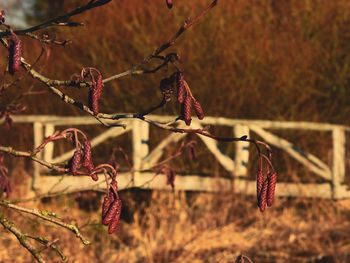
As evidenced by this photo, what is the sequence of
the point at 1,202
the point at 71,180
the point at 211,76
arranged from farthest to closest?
the point at 211,76 < the point at 71,180 < the point at 1,202

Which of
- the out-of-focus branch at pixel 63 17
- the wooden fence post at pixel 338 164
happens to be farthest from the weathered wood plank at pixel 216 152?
the out-of-focus branch at pixel 63 17

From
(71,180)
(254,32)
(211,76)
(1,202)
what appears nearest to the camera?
(1,202)

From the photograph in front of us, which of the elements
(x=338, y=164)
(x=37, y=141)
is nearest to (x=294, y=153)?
(x=338, y=164)

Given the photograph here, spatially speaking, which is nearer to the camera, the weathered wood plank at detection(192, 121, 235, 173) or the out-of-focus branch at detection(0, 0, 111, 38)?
the out-of-focus branch at detection(0, 0, 111, 38)

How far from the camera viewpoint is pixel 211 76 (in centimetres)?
1131

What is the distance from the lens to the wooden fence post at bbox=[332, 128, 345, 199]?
32.6ft

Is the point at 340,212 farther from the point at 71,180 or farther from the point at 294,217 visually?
the point at 71,180

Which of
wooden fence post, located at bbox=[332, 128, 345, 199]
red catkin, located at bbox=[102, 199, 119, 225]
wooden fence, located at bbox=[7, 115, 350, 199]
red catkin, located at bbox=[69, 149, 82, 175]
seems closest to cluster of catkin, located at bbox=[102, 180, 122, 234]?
red catkin, located at bbox=[102, 199, 119, 225]

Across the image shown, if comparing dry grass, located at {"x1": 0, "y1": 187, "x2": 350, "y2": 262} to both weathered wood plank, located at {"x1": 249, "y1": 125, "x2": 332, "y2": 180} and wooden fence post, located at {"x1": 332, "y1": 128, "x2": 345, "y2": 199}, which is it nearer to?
wooden fence post, located at {"x1": 332, "y1": 128, "x2": 345, "y2": 199}

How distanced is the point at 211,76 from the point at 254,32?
113 cm

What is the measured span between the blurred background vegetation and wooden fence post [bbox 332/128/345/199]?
1.25ft

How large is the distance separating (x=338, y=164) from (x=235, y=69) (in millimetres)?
2162

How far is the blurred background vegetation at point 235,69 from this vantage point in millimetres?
10719

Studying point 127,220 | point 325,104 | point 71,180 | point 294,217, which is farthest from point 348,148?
point 71,180
